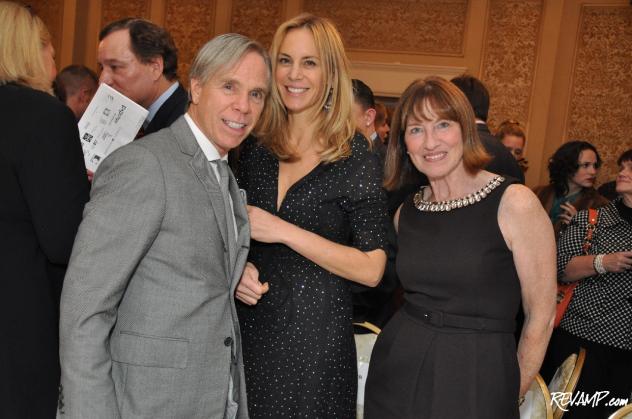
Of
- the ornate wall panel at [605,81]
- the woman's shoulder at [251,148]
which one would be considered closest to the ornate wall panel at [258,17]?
the ornate wall panel at [605,81]

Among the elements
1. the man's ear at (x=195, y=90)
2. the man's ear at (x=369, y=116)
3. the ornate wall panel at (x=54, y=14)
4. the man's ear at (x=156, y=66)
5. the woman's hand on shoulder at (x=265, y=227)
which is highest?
the ornate wall panel at (x=54, y=14)

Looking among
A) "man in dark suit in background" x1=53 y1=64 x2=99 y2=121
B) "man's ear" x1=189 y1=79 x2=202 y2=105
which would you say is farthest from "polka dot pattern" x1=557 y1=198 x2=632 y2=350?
"man in dark suit in background" x1=53 y1=64 x2=99 y2=121

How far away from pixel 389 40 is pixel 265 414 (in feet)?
20.3

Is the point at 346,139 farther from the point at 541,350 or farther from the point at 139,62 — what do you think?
the point at 139,62

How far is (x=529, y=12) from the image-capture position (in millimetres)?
7012

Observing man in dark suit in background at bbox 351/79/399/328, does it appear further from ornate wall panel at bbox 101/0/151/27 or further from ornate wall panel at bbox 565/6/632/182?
ornate wall panel at bbox 101/0/151/27

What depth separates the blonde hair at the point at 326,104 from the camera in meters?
1.99

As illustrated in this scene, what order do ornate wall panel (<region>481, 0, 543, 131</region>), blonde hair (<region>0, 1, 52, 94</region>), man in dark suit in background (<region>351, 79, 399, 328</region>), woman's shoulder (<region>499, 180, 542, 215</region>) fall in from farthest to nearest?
1. ornate wall panel (<region>481, 0, 543, 131</region>)
2. man in dark suit in background (<region>351, 79, 399, 328</region>)
3. woman's shoulder (<region>499, 180, 542, 215</region>)
4. blonde hair (<region>0, 1, 52, 94</region>)

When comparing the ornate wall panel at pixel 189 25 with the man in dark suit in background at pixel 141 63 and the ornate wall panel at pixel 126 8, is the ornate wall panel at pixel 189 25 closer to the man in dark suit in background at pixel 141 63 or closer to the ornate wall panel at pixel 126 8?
the ornate wall panel at pixel 126 8

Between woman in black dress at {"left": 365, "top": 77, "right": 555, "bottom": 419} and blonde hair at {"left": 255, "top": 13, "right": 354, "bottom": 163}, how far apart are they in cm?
23

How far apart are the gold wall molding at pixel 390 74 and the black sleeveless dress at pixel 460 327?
18.2ft

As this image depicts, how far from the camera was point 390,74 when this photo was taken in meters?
7.46

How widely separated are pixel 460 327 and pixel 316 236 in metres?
0.51

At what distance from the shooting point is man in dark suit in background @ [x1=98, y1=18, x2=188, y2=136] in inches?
116
